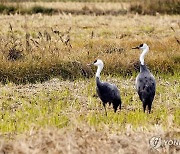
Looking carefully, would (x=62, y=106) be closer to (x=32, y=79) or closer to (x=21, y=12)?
→ (x=32, y=79)

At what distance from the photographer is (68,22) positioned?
2288 cm

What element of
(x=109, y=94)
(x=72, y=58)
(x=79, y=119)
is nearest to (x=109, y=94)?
(x=109, y=94)

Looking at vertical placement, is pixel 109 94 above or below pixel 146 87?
below

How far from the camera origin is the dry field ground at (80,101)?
565cm

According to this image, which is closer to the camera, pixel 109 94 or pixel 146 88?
pixel 146 88

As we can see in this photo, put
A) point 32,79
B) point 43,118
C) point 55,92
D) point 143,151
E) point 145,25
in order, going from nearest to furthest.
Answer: point 143,151
point 43,118
point 55,92
point 32,79
point 145,25

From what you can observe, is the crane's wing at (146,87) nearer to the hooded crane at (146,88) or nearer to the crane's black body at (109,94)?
the hooded crane at (146,88)

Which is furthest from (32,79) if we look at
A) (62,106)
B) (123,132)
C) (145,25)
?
(145,25)

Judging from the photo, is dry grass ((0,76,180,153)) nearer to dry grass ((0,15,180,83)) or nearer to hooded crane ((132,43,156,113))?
hooded crane ((132,43,156,113))

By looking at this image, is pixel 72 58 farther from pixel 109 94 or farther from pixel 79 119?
pixel 79 119

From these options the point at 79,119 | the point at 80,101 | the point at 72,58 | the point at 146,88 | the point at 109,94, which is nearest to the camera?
the point at 79,119

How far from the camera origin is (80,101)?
9.16m

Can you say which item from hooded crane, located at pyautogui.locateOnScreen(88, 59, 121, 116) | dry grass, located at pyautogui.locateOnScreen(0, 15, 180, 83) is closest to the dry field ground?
dry grass, located at pyautogui.locateOnScreen(0, 15, 180, 83)

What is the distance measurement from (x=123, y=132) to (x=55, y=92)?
3.66 metres
